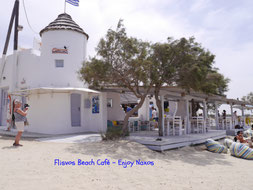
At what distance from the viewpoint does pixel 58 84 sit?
1223 centimetres

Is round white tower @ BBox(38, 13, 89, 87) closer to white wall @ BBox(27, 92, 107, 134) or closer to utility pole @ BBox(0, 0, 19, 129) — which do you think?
white wall @ BBox(27, 92, 107, 134)

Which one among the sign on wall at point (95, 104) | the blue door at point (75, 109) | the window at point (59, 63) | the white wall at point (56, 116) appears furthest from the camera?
the window at point (59, 63)

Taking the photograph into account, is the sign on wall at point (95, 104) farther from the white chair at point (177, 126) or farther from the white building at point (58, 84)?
the white chair at point (177, 126)

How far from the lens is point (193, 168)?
6.07m

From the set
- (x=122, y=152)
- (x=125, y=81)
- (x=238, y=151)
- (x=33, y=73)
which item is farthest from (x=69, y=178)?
(x=33, y=73)

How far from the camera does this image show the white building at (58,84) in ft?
37.9

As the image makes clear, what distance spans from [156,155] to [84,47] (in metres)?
9.11

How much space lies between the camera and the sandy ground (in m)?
4.19

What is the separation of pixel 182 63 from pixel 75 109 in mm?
6758

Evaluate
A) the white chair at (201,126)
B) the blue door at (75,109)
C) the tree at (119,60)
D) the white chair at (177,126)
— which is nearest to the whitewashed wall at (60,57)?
the blue door at (75,109)

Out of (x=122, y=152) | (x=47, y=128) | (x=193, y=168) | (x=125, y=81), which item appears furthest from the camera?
(x=47, y=128)

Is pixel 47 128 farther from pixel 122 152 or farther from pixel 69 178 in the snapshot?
pixel 69 178

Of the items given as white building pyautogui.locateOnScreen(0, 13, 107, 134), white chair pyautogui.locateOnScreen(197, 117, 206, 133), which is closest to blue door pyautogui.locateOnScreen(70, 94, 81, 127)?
white building pyautogui.locateOnScreen(0, 13, 107, 134)

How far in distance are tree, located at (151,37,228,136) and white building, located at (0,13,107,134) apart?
4210 mm
